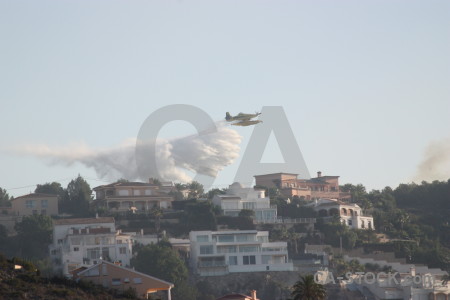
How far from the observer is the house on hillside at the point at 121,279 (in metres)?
91.5

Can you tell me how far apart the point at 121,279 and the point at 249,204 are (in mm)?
71457

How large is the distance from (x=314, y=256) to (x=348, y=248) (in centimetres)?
808

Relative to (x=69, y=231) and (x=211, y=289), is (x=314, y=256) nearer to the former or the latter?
(x=211, y=289)

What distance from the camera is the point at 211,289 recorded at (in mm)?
136250

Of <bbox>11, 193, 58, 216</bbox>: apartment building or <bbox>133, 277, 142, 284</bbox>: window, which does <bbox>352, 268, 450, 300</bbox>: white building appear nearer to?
<bbox>133, 277, 142, 284</bbox>: window

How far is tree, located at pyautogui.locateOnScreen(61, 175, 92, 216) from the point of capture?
169250 millimetres

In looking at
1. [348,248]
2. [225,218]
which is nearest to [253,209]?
[225,218]

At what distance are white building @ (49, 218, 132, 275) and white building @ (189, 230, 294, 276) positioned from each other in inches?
318

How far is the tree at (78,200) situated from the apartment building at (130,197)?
163 cm

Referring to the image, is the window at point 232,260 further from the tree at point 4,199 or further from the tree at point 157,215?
the tree at point 4,199

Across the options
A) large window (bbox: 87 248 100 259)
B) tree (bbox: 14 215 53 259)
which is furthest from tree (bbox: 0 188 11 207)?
large window (bbox: 87 248 100 259)

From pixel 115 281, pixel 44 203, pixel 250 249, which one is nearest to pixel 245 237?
pixel 250 249

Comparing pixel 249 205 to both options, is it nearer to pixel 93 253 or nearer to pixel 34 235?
pixel 93 253

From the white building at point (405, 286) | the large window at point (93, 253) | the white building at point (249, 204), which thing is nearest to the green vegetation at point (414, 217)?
the white building at point (405, 286)
